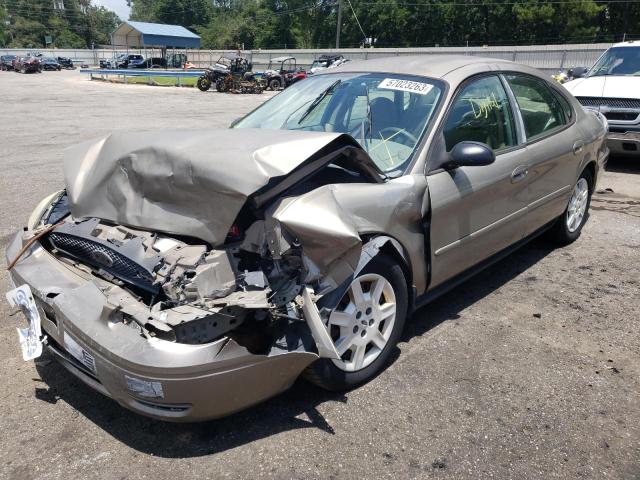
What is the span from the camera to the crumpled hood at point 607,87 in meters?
8.07

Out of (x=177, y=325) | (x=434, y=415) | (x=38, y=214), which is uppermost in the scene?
(x=38, y=214)

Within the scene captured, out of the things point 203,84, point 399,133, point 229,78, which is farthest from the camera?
point 203,84

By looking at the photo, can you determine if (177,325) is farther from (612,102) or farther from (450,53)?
(450,53)

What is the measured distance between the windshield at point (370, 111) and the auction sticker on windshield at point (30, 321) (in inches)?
77.9

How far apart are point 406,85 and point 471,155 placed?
2.52 feet

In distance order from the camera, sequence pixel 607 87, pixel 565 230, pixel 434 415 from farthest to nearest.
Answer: pixel 607 87, pixel 565 230, pixel 434 415

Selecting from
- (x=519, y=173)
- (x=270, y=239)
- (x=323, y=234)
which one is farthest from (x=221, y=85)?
(x=323, y=234)

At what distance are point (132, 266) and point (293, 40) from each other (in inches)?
3515

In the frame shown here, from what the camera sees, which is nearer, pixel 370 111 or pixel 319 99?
pixel 370 111

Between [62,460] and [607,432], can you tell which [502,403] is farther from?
[62,460]

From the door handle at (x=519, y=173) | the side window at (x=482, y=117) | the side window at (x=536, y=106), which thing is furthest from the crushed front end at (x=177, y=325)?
the side window at (x=536, y=106)

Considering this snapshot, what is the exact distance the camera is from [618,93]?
8109mm

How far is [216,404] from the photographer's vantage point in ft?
7.80

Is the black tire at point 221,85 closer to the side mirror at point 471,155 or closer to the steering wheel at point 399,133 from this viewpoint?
the steering wheel at point 399,133
